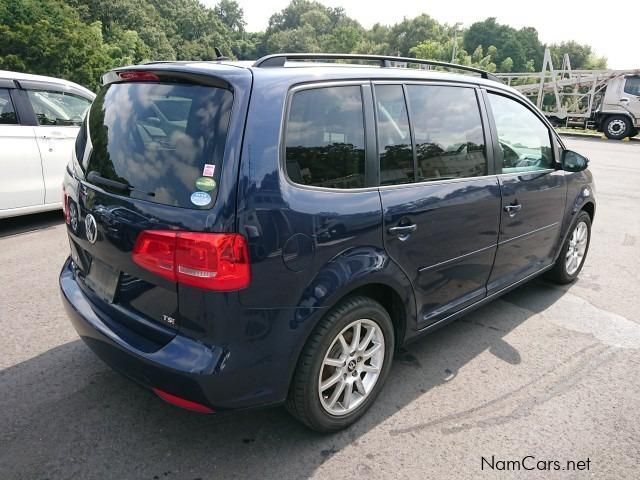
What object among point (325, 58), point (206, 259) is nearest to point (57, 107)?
point (325, 58)

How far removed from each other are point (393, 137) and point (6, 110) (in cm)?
490

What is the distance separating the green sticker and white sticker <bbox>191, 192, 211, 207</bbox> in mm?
22

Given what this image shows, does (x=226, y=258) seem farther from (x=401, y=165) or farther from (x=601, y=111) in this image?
(x=601, y=111)

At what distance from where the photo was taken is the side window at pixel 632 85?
67.6 feet

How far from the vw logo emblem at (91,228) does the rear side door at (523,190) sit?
2499 millimetres

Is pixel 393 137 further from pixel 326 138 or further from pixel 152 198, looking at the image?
pixel 152 198

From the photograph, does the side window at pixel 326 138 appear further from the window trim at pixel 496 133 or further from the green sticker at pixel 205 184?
the window trim at pixel 496 133

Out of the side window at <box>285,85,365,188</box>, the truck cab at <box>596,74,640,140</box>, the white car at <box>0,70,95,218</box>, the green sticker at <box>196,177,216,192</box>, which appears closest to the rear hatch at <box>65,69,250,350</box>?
the green sticker at <box>196,177,216,192</box>

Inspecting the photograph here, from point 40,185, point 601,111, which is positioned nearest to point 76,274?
point 40,185

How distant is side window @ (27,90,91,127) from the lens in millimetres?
5676

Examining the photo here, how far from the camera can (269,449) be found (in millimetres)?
2377

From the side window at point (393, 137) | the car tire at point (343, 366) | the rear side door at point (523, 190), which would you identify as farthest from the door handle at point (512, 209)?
the car tire at point (343, 366)

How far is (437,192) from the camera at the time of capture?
275 centimetres

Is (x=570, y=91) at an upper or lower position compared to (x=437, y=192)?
lower
